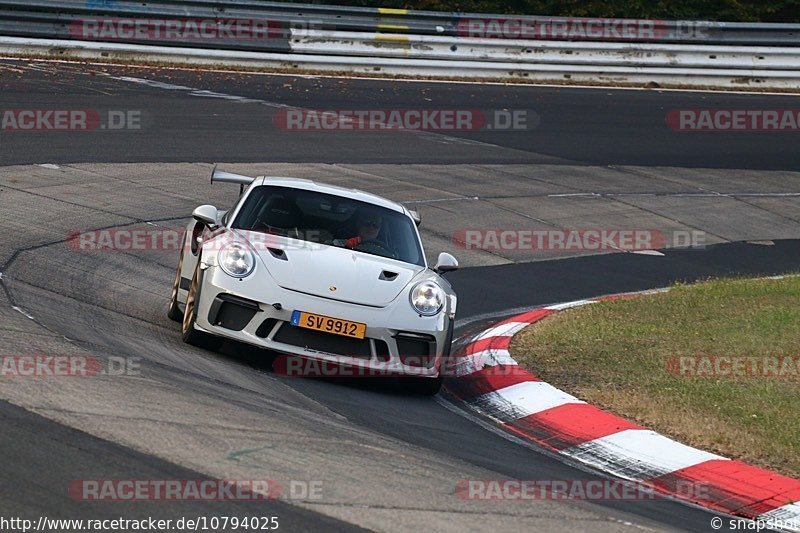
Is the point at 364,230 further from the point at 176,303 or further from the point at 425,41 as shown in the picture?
the point at 425,41

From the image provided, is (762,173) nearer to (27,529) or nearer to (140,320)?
(140,320)

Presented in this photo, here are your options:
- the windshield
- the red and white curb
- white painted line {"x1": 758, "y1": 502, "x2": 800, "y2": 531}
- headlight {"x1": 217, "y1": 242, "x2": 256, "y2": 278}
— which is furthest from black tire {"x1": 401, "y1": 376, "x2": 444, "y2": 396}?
white painted line {"x1": 758, "y1": 502, "x2": 800, "y2": 531}

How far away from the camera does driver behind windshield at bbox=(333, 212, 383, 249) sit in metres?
8.52

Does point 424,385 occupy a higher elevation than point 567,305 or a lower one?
higher

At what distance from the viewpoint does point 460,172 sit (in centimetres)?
1681

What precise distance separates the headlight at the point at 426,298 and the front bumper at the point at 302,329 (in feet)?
0.49

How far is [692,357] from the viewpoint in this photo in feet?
29.5

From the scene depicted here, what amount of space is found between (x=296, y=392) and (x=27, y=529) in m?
3.15

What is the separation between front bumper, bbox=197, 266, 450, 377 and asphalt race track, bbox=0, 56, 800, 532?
21cm

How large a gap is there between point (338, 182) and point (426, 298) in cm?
712

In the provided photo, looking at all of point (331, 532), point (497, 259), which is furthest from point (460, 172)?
point (331, 532)

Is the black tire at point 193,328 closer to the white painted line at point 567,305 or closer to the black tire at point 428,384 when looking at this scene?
the black tire at point 428,384

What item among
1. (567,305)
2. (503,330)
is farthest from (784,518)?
(567,305)

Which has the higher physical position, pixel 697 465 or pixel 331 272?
pixel 331 272
